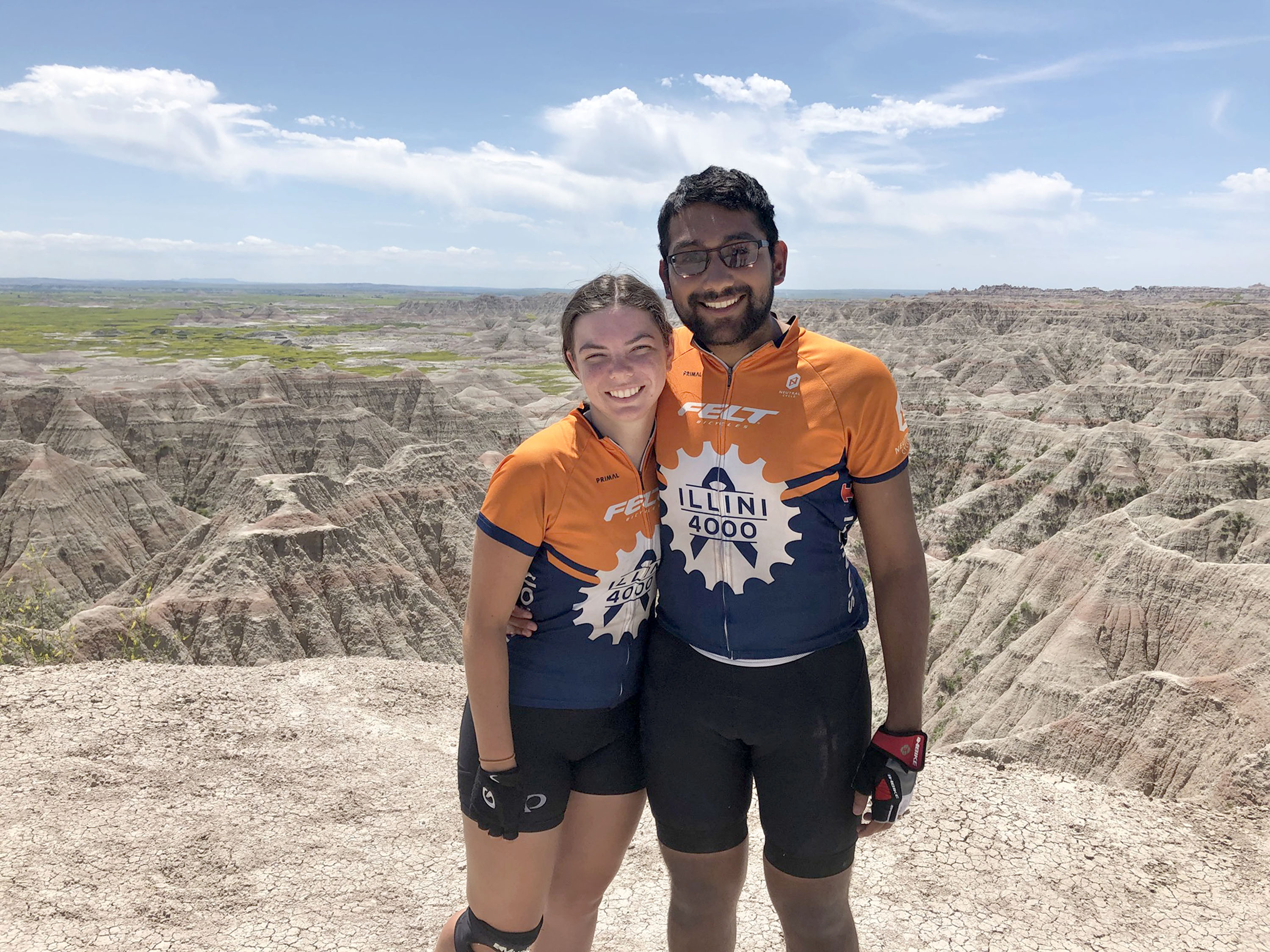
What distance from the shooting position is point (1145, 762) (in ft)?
38.7

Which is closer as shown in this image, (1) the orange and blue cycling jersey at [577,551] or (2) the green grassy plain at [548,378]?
(1) the orange and blue cycling jersey at [577,551]

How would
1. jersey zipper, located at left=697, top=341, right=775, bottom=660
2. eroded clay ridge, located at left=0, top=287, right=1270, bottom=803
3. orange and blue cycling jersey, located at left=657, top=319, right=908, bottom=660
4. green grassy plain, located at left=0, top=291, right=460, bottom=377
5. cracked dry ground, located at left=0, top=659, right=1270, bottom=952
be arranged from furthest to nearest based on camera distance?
green grassy plain, located at left=0, top=291, right=460, bottom=377
eroded clay ridge, located at left=0, top=287, right=1270, bottom=803
cracked dry ground, located at left=0, top=659, right=1270, bottom=952
jersey zipper, located at left=697, top=341, right=775, bottom=660
orange and blue cycling jersey, located at left=657, top=319, right=908, bottom=660

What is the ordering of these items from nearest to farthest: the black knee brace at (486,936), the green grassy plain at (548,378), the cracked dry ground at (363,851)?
the black knee brace at (486,936) → the cracked dry ground at (363,851) → the green grassy plain at (548,378)

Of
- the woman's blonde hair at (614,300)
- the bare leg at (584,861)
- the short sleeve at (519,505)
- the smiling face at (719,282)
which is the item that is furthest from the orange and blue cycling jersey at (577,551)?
the smiling face at (719,282)

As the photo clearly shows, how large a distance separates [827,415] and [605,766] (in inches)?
67.7

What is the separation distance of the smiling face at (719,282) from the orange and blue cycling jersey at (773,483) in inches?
6.3

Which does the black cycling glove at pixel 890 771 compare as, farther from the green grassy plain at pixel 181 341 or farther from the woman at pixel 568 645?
the green grassy plain at pixel 181 341

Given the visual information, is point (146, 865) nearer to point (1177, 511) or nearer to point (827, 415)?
point (827, 415)

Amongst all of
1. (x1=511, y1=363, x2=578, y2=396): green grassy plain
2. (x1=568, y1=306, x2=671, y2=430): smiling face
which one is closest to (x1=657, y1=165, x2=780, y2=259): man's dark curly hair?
(x1=568, y1=306, x2=671, y2=430): smiling face

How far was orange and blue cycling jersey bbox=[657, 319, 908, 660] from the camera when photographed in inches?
119

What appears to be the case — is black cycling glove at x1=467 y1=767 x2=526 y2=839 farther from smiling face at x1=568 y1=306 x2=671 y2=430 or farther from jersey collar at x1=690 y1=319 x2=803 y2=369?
jersey collar at x1=690 y1=319 x2=803 y2=369

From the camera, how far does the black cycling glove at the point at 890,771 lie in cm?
307

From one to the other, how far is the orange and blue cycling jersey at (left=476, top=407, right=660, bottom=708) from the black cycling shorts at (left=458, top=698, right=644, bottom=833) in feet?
0.20

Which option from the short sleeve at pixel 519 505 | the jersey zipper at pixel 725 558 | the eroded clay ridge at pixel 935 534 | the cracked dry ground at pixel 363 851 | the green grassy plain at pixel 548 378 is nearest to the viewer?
the short sleeve at pixel 519 505
